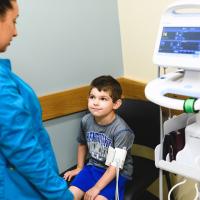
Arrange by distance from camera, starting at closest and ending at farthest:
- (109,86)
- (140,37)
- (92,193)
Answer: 1. (92,193)
2. (109,86)
3. (140,37)

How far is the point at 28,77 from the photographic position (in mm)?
1864

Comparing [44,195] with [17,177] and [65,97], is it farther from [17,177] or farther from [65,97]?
[65,97]

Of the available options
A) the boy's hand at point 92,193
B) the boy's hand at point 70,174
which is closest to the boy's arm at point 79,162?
the boy's hand at point 70,174

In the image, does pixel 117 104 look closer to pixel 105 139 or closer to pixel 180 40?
pixel 105 139

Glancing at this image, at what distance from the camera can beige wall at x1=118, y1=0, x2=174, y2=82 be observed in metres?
1.87

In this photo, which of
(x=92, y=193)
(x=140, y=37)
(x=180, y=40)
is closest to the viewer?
(x=180, y=40)

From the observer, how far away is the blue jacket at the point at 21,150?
1.00 m

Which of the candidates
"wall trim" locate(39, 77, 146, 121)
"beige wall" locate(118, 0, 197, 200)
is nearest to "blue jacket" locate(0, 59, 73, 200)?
"wall trim" locate(39, 77, 146, 121)

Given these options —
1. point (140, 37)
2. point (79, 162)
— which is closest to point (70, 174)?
point (79, 162)

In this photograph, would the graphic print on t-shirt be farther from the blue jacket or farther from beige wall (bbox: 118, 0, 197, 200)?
the blue jacket

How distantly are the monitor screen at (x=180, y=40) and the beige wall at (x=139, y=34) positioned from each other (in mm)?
603

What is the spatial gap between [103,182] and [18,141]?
75cm

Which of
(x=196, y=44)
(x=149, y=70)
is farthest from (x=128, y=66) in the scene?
(x=196, y=44)

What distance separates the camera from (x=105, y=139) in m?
1.78
